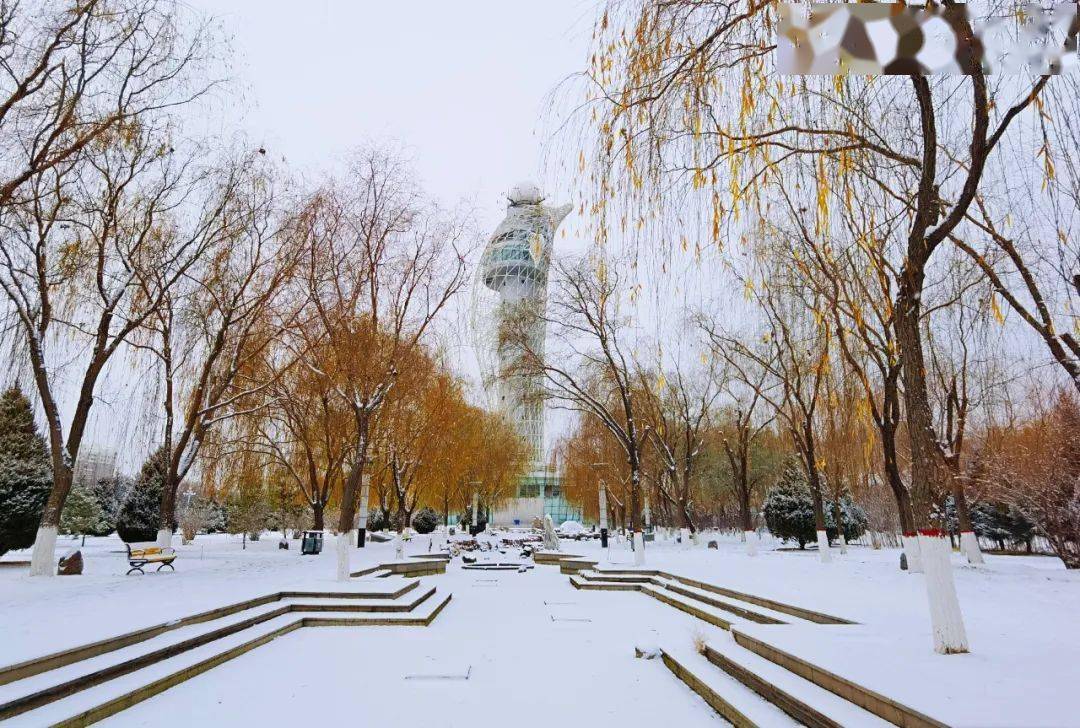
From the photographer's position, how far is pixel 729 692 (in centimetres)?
442

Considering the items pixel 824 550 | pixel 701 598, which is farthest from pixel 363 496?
pixel 824 550

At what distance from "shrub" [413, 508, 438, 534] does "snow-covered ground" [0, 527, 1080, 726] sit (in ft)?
99.8

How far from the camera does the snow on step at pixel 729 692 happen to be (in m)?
3.79

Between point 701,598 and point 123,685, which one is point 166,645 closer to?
point 123,685

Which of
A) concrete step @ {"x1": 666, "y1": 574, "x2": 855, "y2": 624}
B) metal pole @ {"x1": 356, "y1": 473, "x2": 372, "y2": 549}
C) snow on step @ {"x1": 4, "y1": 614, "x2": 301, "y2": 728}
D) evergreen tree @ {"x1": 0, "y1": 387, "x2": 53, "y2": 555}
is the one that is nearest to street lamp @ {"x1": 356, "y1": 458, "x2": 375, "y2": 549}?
metal pole @ {"x1": 356, "y1": 473, "x2": 372, "y2": 549}

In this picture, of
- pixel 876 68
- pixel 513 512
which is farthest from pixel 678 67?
pixel 513 512

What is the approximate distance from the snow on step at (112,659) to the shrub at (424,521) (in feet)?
111

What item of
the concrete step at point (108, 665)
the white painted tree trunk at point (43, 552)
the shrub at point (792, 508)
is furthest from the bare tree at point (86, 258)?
the shrub at point (792, 508)

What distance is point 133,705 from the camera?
4.36 meters

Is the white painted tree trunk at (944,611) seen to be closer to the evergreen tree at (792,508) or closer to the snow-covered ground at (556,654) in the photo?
the snow-covered ground at (556,654)

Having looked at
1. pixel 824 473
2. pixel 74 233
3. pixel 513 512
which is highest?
pixel 74 233

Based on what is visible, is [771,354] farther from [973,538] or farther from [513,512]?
[513,512]

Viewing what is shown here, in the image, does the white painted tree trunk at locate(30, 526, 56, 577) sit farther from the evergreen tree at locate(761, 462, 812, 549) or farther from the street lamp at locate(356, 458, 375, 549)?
the evergreen tree at locate(761, 462, 812, 549)

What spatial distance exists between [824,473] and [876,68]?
2466 cm
